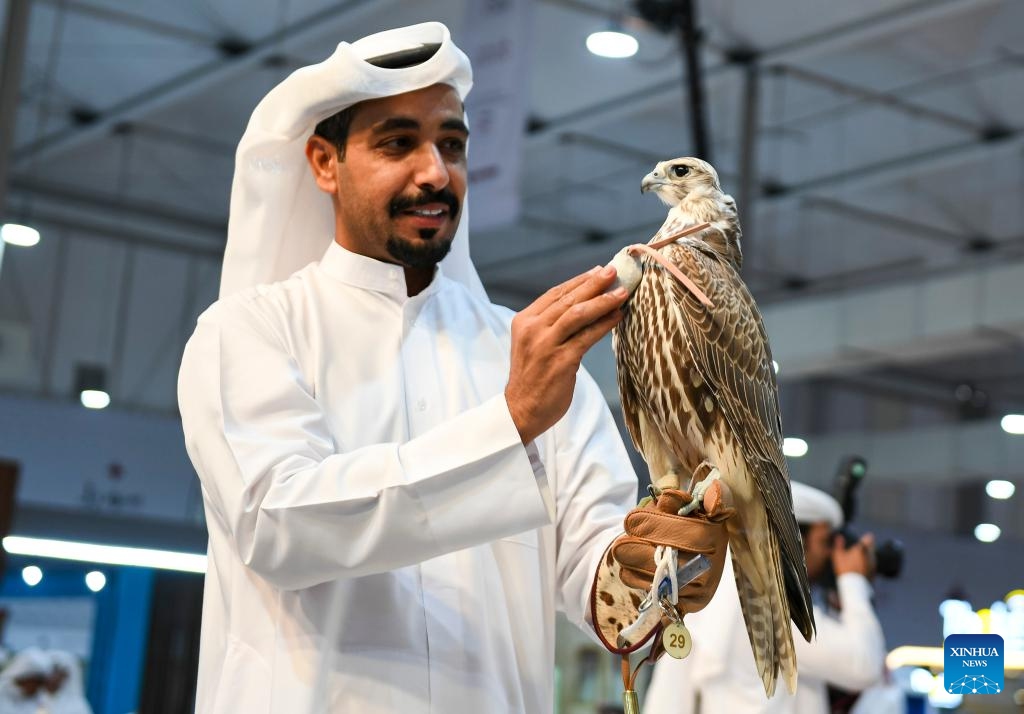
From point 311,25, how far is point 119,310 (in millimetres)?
5298

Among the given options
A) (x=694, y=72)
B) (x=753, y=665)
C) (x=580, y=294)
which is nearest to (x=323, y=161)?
(x=580, y=294)

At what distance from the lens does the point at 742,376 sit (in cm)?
162

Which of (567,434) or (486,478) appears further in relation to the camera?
(567,434)

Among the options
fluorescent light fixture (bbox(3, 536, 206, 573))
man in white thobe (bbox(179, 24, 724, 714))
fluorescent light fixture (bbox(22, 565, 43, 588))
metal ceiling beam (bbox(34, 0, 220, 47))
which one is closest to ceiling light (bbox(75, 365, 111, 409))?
fluorescent light fixture (bbox(3, 536, 206, 573))

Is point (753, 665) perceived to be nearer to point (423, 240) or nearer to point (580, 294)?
point (423, 240)

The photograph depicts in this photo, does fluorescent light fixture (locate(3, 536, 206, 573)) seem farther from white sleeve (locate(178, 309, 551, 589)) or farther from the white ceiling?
white sleeve (locate(178, 309, 551, 589))

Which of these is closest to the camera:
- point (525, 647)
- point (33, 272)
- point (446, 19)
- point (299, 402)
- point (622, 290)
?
point (622, 290)

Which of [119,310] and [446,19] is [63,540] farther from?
[446,19]

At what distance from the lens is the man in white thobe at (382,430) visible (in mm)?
Result: 1597

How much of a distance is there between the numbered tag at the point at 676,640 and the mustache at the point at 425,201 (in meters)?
0.70

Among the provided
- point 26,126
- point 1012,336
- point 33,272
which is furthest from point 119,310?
point 1012,336

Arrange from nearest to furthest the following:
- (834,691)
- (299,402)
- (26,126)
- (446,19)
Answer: (299,402)
(834,691)
(446,19)
(26,126)

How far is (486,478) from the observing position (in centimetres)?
159

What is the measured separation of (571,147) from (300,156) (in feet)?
29.4
